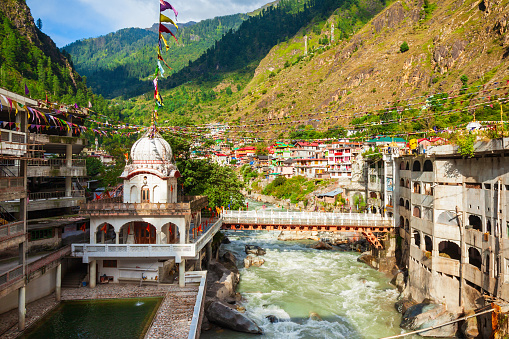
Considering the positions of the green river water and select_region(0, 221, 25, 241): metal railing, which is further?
the green river water

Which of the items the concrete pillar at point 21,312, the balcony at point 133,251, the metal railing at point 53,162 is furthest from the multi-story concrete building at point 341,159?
the concrete pillar at point 21,312

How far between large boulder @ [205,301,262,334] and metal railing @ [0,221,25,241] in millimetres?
→ 13277

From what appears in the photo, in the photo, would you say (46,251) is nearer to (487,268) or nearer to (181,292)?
(181,292)

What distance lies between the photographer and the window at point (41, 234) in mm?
27891

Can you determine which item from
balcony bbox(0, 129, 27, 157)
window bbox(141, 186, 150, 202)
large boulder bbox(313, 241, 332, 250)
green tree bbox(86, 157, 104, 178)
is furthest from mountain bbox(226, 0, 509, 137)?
balcony bbox(0, 129, 27, 157)

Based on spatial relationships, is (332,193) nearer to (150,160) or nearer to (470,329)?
(470,329)

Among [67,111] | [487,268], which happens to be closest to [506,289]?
[487,268]

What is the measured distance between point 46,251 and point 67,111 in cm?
1514

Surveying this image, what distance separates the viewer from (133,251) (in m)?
26.2

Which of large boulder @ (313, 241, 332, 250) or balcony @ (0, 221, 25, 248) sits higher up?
balcony @ (0, 221, 25, 248)

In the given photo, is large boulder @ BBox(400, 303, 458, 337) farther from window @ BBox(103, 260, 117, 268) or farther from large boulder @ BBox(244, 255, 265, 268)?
window @ BBox(103, 260, 117, 268)

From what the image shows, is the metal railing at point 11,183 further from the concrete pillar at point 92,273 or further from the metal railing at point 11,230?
the concrete pillar at point 92,273

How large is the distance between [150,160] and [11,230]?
1277 centimetres

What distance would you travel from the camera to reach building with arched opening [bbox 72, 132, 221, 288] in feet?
86.6
